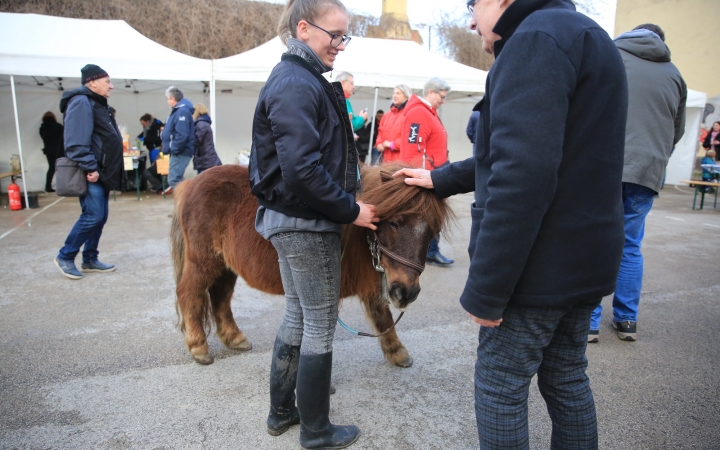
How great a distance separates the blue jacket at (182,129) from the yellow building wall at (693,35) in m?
17.5

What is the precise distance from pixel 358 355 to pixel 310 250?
5.06 ft

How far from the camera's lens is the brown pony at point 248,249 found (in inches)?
86.0

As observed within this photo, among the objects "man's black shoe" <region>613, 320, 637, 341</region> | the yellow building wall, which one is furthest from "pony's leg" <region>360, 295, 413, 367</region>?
the yellow building wall

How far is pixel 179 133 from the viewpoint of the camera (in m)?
7.51

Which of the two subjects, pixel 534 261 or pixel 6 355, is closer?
pixel 534 261

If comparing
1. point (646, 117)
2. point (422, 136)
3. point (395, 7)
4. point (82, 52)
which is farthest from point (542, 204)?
point (395, 7)

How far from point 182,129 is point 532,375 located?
23.6 ft

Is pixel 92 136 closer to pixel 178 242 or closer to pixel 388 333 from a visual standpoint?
pixel 178 242

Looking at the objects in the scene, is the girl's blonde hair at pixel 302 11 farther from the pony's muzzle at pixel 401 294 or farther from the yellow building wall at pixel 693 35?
the yellow building wall at pixel 693 35

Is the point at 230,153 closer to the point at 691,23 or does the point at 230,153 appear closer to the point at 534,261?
the point at 534,261

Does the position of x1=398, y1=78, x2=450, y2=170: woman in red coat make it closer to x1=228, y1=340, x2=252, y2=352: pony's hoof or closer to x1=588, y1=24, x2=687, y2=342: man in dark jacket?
x1=588, y1=24, x2=687, y2=342: man in dark jacket

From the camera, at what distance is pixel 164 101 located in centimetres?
1209

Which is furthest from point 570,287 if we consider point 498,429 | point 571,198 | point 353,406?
point 353,406

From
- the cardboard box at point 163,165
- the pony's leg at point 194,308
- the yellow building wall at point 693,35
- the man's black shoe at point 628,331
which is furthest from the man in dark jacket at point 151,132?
the yellow building wall at point 693,35
